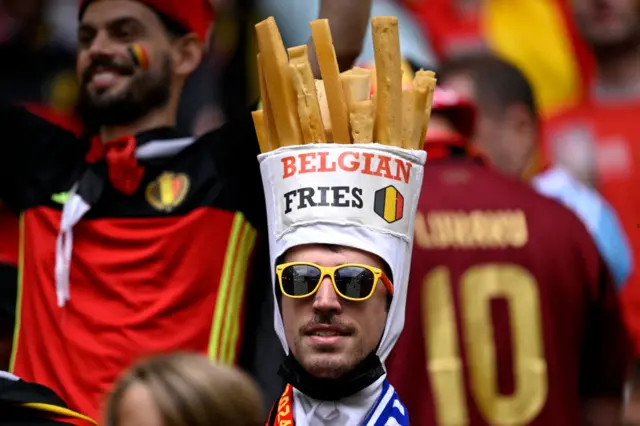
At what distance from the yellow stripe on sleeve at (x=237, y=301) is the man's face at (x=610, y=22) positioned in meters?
3.42

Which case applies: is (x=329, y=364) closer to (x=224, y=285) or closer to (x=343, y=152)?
(x=343, y=152)

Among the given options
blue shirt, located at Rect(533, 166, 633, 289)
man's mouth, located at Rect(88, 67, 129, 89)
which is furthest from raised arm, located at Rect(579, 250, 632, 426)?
man's mouth, located at Rect(88, 67, 129, 89)

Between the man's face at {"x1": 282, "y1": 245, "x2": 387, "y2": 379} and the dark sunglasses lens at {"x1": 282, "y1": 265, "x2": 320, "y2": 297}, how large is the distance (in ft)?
0.07

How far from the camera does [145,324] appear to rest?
15.4 feet

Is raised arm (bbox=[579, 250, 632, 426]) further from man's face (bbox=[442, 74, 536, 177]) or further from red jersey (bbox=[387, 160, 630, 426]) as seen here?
man's face (bbox=[442, 74, 536, 177])

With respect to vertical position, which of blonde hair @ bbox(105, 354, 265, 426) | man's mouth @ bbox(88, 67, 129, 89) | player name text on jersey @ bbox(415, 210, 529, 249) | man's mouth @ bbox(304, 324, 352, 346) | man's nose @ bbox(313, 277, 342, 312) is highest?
man's mouth @ bbox(88, 67, 129, 89)

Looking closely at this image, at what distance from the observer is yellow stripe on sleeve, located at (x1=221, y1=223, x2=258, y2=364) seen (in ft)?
15.6

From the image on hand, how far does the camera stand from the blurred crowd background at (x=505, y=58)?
24.2 feet

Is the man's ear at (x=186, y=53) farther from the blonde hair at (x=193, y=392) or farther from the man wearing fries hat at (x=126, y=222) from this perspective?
the blonde hair at (x=193, y=392)

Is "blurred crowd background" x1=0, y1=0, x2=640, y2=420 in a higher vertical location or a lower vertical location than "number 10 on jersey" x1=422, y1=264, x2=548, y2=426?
higher

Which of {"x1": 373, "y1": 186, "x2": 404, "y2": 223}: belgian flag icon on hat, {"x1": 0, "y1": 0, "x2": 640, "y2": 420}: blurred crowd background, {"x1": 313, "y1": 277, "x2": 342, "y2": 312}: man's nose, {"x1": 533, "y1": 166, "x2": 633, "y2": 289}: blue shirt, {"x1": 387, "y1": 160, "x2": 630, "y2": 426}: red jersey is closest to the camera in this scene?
{"x1": 313, "y1": 277, "x2": 342, "y2": 312}: man's nose

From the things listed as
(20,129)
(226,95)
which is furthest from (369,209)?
(226,95)

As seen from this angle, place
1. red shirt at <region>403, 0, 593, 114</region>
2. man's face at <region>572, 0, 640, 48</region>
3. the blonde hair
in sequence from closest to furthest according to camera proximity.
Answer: the blonde hair → man's face at <region>572, 0, 640, 48</region> → red shirt at <region>403, 0, 593, 114</region>

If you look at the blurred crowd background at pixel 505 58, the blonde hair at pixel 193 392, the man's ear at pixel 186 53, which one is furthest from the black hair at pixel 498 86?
the blonde hair at pixel 193 392
